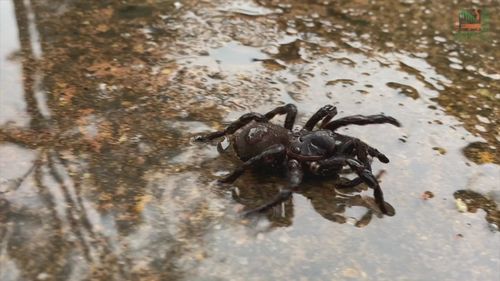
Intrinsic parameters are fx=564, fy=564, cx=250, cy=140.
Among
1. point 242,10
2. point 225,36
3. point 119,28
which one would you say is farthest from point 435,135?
point 119,28

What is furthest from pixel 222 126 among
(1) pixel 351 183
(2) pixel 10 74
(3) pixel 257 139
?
(2) pixel 10 74

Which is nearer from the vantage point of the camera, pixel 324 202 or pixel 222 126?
pixel 324 202

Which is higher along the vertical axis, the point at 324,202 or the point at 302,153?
the point at 302,153

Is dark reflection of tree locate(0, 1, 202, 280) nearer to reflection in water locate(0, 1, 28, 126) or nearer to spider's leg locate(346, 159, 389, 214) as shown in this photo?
reflection in water locate(0, 1, 28, 126)

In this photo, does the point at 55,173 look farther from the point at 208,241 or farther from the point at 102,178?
the point at 208,241

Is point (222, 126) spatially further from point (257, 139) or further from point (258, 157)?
point (258, 157)

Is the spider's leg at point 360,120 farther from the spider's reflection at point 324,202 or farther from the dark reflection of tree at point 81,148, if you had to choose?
the dark reflection of tree at point 81,148

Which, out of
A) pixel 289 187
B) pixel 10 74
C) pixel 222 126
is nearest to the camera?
pixel 289 187
